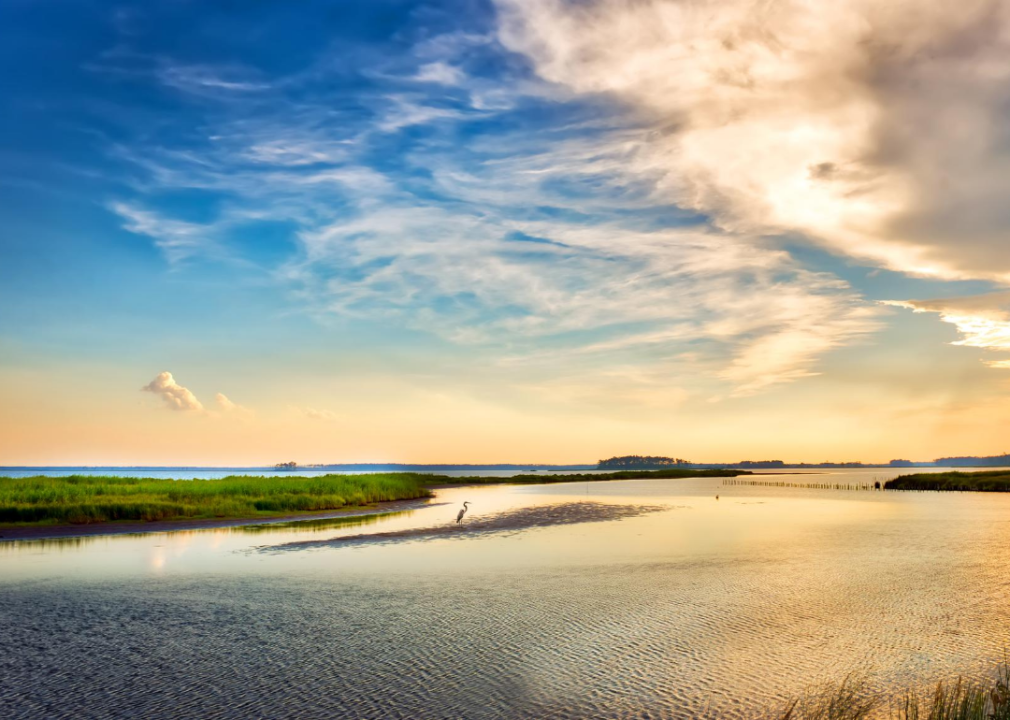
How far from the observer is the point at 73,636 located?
43.9 feet

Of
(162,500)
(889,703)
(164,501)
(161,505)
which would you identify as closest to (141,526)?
(161,505)

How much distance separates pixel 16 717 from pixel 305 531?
25192mm

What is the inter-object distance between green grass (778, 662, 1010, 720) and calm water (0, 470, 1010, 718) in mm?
490

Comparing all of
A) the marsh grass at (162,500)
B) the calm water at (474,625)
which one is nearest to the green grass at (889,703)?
the calm water at (474,625)

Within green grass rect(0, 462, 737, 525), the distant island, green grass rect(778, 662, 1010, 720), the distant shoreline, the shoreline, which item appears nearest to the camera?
green grass rect(778, 662, 1010, 720)

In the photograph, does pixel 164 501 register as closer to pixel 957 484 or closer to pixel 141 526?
pixel 141 526

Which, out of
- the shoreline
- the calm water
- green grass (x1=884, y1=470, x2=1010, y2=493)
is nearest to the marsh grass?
the shoreline

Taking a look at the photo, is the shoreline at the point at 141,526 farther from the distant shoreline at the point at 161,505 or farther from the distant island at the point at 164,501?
the distant island at the point at 164,501

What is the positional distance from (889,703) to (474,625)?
787 cm

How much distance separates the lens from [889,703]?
32.6 feet

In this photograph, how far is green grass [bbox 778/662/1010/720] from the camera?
864cm

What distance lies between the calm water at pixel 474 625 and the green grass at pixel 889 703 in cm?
49

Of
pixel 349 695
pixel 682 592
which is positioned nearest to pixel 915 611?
pixel 682 592

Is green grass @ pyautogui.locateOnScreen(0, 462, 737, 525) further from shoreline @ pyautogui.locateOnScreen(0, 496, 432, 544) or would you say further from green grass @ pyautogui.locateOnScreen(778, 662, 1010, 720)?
green grass @ pyautogui.locateOnScreen(778, 662, 1010, 720)
